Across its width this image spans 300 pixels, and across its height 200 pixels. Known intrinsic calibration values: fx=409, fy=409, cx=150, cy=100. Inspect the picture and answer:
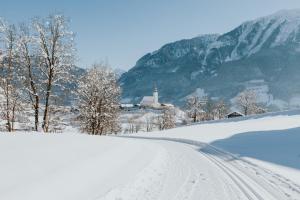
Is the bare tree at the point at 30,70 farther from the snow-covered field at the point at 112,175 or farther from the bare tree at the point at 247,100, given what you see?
the bare tree at the point at 247,100

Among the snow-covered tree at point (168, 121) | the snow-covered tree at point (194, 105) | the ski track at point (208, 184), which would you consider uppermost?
the snow-covered tree at point (194, 105)

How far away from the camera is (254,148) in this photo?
1208 inches

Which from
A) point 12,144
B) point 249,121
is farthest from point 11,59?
point 249,121

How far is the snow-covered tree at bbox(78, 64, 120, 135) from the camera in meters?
50.6

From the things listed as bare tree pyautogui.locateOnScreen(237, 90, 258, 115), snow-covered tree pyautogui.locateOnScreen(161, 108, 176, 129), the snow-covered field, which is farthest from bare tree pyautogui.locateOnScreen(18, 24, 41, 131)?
bare tree pyautogui.locateOnScreen(237, 90, 258, 115)

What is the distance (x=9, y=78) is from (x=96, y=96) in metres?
18.7

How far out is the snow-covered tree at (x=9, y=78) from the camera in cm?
3189

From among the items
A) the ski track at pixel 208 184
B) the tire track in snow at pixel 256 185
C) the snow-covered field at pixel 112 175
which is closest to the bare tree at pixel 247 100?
the snow-covered field at pixel 112 175

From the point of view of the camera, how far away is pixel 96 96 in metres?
50.8

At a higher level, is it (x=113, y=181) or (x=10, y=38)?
(x=10, y=38)

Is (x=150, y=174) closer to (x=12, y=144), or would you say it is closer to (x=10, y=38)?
(x=12, y=144)

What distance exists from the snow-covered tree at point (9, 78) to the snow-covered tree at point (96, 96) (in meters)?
16.1

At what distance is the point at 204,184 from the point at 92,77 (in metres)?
38.3

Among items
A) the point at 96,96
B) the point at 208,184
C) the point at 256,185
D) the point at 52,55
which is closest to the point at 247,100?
the point at 96,96
